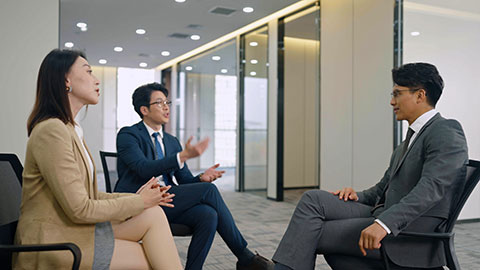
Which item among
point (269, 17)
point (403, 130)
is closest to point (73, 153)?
point (403, 130)

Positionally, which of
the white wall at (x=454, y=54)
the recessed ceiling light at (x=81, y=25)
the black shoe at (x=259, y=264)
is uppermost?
the recessed ceiling light at (x=81, y=25)

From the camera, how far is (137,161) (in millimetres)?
2469

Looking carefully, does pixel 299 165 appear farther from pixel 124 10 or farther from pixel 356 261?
pixel 356 261

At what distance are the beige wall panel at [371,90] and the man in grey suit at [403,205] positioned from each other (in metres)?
2.99

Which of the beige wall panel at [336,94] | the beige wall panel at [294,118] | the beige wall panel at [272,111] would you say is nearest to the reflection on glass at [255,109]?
the beige wall panel at [272,111]

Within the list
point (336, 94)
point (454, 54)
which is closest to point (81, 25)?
point (336, 94)

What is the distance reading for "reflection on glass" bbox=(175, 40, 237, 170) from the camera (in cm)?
842

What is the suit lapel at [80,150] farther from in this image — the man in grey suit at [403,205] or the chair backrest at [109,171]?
the chair backrest at [109,171]

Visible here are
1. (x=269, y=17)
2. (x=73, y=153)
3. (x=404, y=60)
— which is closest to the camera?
(x=73, y=153)

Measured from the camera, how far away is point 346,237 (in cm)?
192

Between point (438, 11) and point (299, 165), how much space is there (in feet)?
13.7

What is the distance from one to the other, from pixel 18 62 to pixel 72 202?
13.7 feet

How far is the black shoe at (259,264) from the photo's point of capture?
242 centimetres

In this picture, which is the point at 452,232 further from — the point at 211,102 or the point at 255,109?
the point at 211,102
